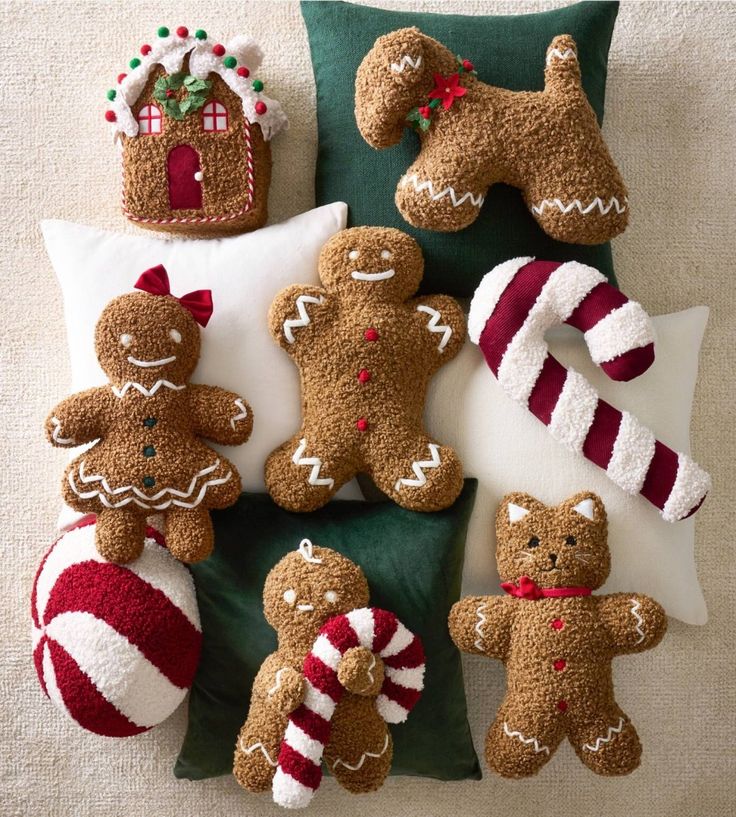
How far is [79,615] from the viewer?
38.1 inches

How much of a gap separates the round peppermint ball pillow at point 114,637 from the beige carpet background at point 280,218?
0.18 metres

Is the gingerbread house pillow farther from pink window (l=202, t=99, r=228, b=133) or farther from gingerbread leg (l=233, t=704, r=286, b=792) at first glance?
gingerbread leg (l=233, t=704, r=286, b=792)

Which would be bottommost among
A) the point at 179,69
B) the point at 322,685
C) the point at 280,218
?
the point at 322,685

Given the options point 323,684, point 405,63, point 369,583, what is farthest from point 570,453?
point 405,63

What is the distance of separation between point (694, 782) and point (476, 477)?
1.95 feet

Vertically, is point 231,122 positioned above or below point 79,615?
above

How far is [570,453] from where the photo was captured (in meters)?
1.03

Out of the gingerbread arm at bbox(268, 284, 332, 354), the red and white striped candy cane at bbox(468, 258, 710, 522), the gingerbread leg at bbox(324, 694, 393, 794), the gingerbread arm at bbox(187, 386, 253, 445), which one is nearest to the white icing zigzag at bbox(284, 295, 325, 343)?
the gingerbread arm at bbox(268, 284, 332, 354)

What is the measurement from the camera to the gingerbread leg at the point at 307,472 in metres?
1.01

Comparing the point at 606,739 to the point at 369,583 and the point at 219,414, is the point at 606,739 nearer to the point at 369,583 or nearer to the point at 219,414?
the point at 369,583

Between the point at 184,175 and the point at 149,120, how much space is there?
0.09 m

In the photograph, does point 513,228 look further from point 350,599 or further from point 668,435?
point 350,599

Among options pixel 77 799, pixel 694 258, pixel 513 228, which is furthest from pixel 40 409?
pixel 694 258

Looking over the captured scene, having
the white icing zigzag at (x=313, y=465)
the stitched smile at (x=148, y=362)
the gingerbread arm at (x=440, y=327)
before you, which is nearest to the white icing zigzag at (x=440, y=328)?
the gingerbread arm at (x=440, y=327)
